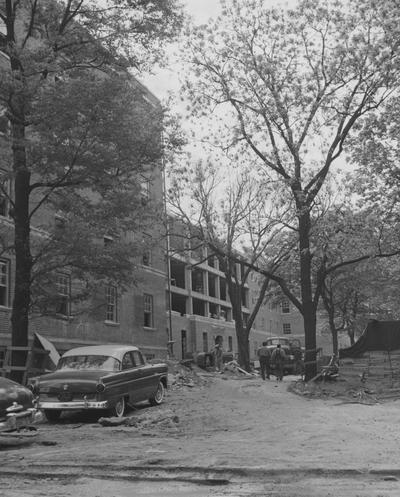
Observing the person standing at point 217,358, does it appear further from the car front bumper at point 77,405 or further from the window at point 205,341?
the window at point 205,341

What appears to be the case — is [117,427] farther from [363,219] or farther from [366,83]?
[366,83]

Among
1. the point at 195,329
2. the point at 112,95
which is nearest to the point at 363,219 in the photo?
the point at 112,95

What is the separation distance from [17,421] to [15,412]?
141mm

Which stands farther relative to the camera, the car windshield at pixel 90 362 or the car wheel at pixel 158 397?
the car wheel at pixel 158 397

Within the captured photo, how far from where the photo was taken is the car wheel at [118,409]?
39.2 ft

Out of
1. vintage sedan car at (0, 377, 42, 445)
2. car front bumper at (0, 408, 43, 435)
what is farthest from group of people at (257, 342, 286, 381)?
car front bumper at (0, 408, 43, 435)

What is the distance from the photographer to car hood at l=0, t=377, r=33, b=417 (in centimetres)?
880

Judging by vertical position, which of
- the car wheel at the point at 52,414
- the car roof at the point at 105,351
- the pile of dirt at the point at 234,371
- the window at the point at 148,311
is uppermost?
the window at the point at 148,311

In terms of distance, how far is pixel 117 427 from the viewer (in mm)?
10836

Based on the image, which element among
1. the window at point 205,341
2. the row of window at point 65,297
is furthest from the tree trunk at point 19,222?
the window at point 205,341

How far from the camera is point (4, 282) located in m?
21.0

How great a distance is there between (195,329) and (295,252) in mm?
20158

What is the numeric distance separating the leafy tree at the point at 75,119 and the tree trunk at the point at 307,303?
8.46 metres

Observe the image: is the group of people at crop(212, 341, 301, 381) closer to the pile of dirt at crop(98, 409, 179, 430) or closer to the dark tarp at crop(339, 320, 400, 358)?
the dark tarp at crop(339, 320, 400, 358)
